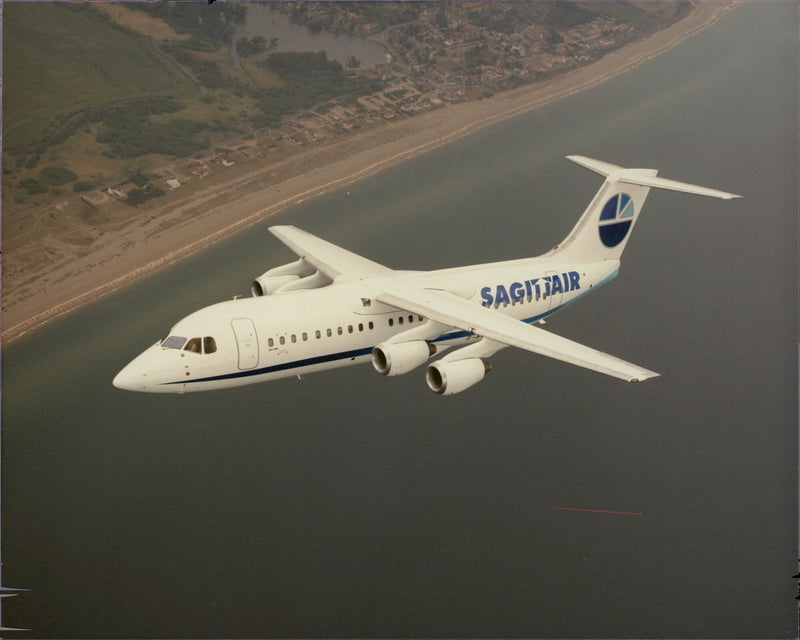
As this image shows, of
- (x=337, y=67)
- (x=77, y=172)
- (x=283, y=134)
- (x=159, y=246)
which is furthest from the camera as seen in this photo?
(x=337, y=67)

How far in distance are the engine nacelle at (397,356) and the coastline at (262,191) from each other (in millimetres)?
18565

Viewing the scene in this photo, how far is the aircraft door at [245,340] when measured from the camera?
33.7m

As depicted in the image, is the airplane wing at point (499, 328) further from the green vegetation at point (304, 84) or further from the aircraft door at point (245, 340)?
the green vegetation at point (304, 84)

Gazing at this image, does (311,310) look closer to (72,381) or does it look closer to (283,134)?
(72,381)

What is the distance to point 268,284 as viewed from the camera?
40.1m

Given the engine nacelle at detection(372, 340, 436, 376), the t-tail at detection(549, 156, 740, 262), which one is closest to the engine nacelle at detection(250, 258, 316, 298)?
the engine nacelle at detection(372, 340, 436, 376)

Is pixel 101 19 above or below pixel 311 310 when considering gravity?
above

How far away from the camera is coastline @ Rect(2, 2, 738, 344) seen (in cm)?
4797

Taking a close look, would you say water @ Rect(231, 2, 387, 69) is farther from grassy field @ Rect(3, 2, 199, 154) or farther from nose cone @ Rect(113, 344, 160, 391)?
nose cone @ Rect(113, 344, 160, 391)

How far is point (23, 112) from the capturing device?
5972cm

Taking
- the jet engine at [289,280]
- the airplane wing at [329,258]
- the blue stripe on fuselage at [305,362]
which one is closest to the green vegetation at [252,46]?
the airplane wing at [329,258]

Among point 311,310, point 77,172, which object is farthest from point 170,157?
point 311,310

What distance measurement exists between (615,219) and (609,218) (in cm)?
34

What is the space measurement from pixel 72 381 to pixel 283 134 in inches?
1117
